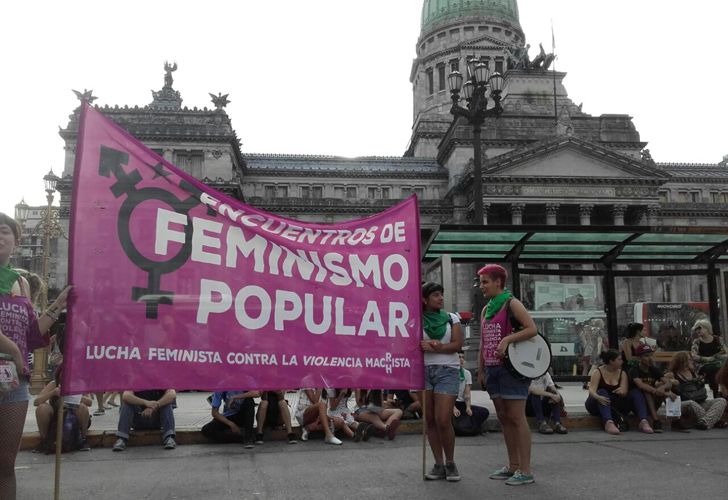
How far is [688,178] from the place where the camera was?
212 ft

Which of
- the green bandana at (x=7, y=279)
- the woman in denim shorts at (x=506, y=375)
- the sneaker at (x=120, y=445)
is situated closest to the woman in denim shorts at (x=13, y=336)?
the green bandana at (x=7, y=279)

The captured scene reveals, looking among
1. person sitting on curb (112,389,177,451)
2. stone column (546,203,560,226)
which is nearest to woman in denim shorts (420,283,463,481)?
person sitting on curb (112,389,177,451)

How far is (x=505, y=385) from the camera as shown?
19.9 feet

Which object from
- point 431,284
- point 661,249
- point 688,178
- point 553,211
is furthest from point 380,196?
point 431,284

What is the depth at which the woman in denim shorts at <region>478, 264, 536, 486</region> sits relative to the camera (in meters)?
5.95

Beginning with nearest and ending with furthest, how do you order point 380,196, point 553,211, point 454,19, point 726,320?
point 726,320 → point 553,211 → point 380,196 → point 454,19

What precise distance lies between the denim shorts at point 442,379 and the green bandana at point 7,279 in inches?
150

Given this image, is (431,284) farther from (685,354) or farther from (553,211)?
(553,211)

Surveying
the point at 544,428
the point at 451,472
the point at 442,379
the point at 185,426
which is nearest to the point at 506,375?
the point at 442,379

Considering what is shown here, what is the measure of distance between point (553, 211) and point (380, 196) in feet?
56.5

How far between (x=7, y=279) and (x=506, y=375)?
4383mm

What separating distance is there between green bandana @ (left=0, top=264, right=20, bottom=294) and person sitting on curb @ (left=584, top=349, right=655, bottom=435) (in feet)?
27.8

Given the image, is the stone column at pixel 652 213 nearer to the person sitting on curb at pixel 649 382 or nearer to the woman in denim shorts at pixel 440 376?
the person sitting on curb at pixel 649 382

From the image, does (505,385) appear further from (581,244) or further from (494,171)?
(494,171)
